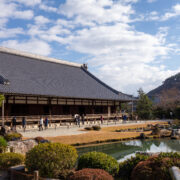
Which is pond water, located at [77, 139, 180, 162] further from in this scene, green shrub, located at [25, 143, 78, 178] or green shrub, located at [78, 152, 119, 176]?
green shrub, located at [25, 143, 78, 178]

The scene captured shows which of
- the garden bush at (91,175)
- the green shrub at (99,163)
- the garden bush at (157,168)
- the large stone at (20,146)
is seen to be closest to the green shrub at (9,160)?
the large stone at (20,146)

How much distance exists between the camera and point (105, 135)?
63.0 feet

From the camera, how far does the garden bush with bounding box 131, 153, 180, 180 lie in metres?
5.80

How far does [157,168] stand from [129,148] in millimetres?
10874

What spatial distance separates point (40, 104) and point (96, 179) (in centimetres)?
2150

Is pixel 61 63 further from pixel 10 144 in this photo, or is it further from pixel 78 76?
pixel 10 144

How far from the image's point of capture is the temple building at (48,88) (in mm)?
24094

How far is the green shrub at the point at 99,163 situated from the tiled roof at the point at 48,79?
1593cm

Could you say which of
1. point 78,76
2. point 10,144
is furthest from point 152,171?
point 78,76

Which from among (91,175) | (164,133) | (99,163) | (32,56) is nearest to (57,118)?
(32,56)

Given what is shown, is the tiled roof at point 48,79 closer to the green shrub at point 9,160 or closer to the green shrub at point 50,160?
the green shrub at point 9,160

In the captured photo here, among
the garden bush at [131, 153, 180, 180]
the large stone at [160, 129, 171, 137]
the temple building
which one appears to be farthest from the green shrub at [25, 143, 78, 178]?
the large stone at [160, 129, 171, 137]

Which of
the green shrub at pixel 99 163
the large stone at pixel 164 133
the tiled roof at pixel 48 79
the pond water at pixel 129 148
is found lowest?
the pond water at pixel 129 148

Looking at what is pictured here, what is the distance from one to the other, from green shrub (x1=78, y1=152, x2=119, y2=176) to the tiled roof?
15931 millimetres
